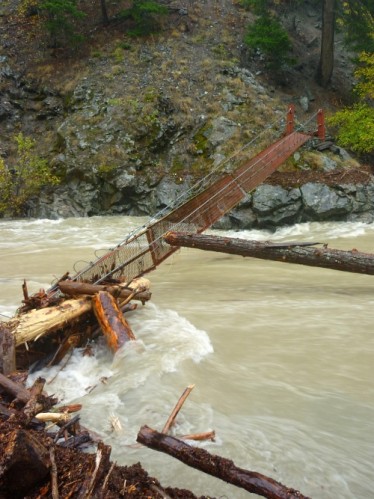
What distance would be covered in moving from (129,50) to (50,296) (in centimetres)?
1834

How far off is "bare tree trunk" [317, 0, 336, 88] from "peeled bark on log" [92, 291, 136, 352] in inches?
731

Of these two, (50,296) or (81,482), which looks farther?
(50,296)

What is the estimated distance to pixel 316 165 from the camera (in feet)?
47.0

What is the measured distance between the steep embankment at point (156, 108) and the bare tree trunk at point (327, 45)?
23.0 inches

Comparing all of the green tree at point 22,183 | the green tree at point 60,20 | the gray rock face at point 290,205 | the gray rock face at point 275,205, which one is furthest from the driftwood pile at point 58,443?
the green tree at point 60,20

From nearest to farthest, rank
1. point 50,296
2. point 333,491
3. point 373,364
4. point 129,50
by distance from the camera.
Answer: point 333,491, point 373,364, point 50,296, point 129,50

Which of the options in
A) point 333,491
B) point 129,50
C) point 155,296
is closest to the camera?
point 333,491

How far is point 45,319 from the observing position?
4.57 metres

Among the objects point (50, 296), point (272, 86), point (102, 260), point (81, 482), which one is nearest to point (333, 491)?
point (81, 482)

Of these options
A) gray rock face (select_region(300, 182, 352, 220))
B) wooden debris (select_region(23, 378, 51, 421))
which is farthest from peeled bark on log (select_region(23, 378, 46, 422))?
gray rock face (select_region(300, 182, 352, 220))

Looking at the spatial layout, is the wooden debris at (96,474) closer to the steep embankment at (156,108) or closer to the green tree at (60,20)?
the steep embankment at (156,108)

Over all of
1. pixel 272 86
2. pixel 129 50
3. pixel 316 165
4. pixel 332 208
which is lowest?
pixel 332 208

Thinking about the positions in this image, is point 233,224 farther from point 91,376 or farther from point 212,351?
point 91,376

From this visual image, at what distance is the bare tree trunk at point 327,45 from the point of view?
18719mm
